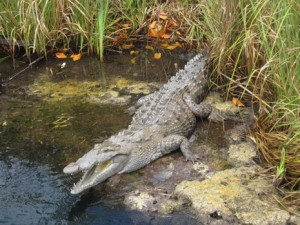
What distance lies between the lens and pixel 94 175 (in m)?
4.47

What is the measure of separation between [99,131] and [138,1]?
2.57 meters

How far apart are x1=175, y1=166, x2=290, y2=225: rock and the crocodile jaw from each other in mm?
611

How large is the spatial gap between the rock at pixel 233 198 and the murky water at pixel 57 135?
0.62ft

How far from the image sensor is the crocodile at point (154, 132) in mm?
4500

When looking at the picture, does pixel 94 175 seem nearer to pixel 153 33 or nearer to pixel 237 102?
pixel 237 102

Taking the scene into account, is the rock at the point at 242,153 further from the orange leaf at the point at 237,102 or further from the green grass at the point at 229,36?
the orange leaf at the point at 237,102

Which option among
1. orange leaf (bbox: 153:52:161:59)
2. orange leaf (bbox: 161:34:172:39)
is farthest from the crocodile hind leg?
orange leaf (bbox: 161:34:172:39)

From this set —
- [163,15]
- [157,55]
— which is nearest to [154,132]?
[157,55]

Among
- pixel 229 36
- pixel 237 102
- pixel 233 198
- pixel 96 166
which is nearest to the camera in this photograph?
pixel 233 198

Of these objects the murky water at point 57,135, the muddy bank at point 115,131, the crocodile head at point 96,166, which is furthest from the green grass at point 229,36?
the crocodile head at point 96,166

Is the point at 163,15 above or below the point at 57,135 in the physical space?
above

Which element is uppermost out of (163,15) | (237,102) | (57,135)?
(163,15)

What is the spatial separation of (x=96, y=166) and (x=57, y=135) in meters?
0.82

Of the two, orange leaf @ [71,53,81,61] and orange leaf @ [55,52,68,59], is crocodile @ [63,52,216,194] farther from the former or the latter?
orange leaf @ [55,52,68,59]
